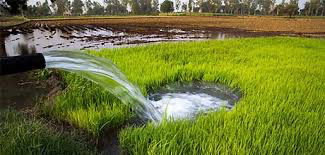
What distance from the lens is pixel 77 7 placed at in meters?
71.3

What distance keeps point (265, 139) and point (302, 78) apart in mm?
2691

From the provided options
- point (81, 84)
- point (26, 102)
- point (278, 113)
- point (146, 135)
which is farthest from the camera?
point (81, 84)

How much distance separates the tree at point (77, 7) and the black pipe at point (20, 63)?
73649 millimetres

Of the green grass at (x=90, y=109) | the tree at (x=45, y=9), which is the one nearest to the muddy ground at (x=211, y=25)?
the green grass at (x=90, y=109)

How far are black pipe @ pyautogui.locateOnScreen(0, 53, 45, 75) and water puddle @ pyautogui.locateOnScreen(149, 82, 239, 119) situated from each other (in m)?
1.72

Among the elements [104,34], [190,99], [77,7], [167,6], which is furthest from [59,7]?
[190,99]

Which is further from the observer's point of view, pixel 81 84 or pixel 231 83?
pixel 231 83

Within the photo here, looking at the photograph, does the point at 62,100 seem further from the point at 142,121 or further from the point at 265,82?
the point at 265,82

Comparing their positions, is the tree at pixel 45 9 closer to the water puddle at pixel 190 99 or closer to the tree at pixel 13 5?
the tree at pixel 13 5

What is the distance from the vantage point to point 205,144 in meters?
2.07

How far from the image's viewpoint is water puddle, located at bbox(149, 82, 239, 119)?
3.16 m

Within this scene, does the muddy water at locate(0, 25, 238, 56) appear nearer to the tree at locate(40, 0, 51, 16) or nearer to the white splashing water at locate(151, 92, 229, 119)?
the white splashing water at locate(151, 92, 229, 119)

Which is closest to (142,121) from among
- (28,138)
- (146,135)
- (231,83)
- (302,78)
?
(146,135)

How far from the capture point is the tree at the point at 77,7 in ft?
233
